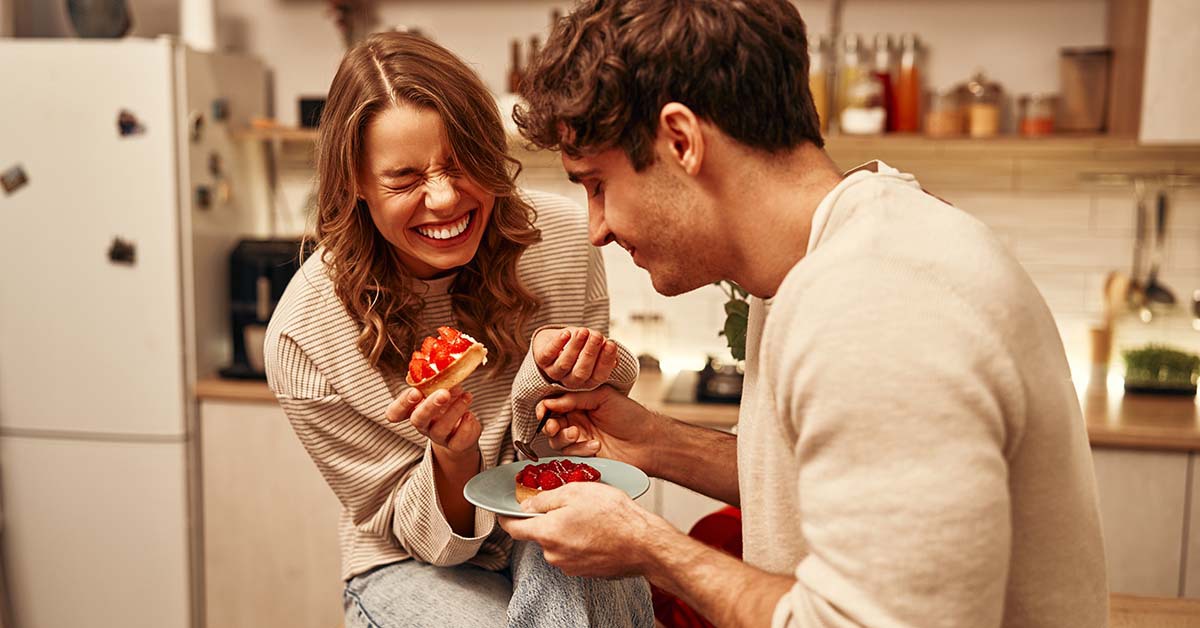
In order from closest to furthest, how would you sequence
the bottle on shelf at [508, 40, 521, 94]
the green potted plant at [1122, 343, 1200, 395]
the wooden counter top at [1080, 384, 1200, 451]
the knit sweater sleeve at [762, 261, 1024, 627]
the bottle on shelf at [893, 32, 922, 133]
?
the knit sweater sleeve at [762, 261, 1024, 627] < the wooden counter top at [1080, 384, 1200, 451] < the green potted plant at [1122, 343, 1200, 395] < the bottle on shelf at [893, 32, 922, 133] < the bottle on shelf at [508, 40, 521, 94]

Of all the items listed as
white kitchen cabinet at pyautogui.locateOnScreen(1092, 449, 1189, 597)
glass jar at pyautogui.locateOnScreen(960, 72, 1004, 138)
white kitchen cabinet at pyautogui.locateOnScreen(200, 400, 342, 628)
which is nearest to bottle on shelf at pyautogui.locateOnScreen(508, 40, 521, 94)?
white kitchen cabinet at pyautogui.locateOnScreen(200, 400, 342, 628)

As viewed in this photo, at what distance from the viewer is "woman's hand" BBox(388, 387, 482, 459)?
1.45 meters

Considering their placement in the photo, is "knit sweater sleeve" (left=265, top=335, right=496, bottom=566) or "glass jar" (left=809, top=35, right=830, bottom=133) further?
"glass jar" (left=809, top=35, right=830, bottom=133)

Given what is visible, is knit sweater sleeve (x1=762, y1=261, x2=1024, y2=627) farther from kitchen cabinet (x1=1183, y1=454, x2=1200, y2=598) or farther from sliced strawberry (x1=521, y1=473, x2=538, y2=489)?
kitchen cabinet (x1=1183, y1=454, x2=1200, y2=598)

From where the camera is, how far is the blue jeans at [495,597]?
150 centimetres

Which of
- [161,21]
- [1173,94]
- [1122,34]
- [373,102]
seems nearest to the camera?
[373,102]

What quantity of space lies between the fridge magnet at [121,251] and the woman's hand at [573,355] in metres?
1.91

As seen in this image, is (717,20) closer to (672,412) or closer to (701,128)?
(701,128)

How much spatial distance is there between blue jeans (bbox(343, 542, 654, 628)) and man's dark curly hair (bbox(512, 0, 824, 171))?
0.65m

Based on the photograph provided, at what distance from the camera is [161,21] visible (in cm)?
359

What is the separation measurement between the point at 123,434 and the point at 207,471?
0.87 feet

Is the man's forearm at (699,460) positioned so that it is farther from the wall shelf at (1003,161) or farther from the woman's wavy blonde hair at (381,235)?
the wall shelf at (1003,161)

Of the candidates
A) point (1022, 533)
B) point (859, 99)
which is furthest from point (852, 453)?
point (859, 99)

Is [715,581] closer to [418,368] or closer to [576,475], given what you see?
[576,475]
